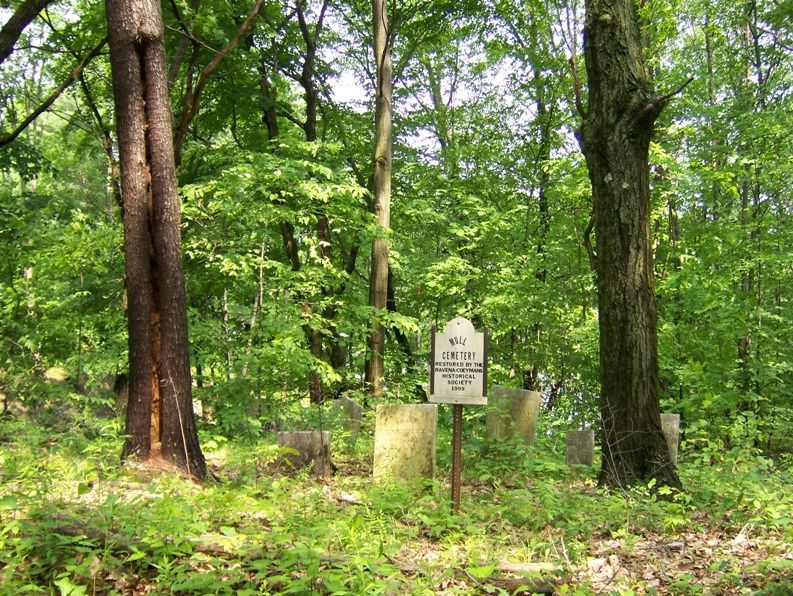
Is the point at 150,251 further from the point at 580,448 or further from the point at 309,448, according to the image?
the point at 580,448

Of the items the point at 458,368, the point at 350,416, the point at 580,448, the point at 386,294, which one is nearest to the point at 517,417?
the point at 580,448

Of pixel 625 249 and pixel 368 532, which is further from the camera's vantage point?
pixel 625 249

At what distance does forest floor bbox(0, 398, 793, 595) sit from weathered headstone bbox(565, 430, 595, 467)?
0.74 m

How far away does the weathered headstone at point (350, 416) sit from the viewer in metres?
8.22

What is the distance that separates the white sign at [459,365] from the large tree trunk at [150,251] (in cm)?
237

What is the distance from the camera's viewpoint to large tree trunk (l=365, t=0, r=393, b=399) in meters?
10.4

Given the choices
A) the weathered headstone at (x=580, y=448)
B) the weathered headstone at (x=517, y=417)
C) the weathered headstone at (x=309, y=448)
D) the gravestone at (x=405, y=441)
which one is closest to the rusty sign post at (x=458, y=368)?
the gravestone at (x=405, y=441)

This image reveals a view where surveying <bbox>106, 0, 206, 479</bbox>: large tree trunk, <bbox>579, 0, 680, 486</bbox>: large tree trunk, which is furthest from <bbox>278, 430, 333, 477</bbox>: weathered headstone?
<bbox>579, 0, 680, 486</bbox>: large tree trunk

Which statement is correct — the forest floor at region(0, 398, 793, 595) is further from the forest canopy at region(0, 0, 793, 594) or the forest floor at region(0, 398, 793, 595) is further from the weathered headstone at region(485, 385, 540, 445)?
the weathered headstone at region(485, 385, 540, 445)

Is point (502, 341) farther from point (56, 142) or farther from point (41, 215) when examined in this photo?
point (56, 142)

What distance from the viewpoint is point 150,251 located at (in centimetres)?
546

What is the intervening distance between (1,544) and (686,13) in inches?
718

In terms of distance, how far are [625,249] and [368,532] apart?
390 cm

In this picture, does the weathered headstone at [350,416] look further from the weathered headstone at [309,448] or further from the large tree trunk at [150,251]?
the large tree trunk at [150,251]
